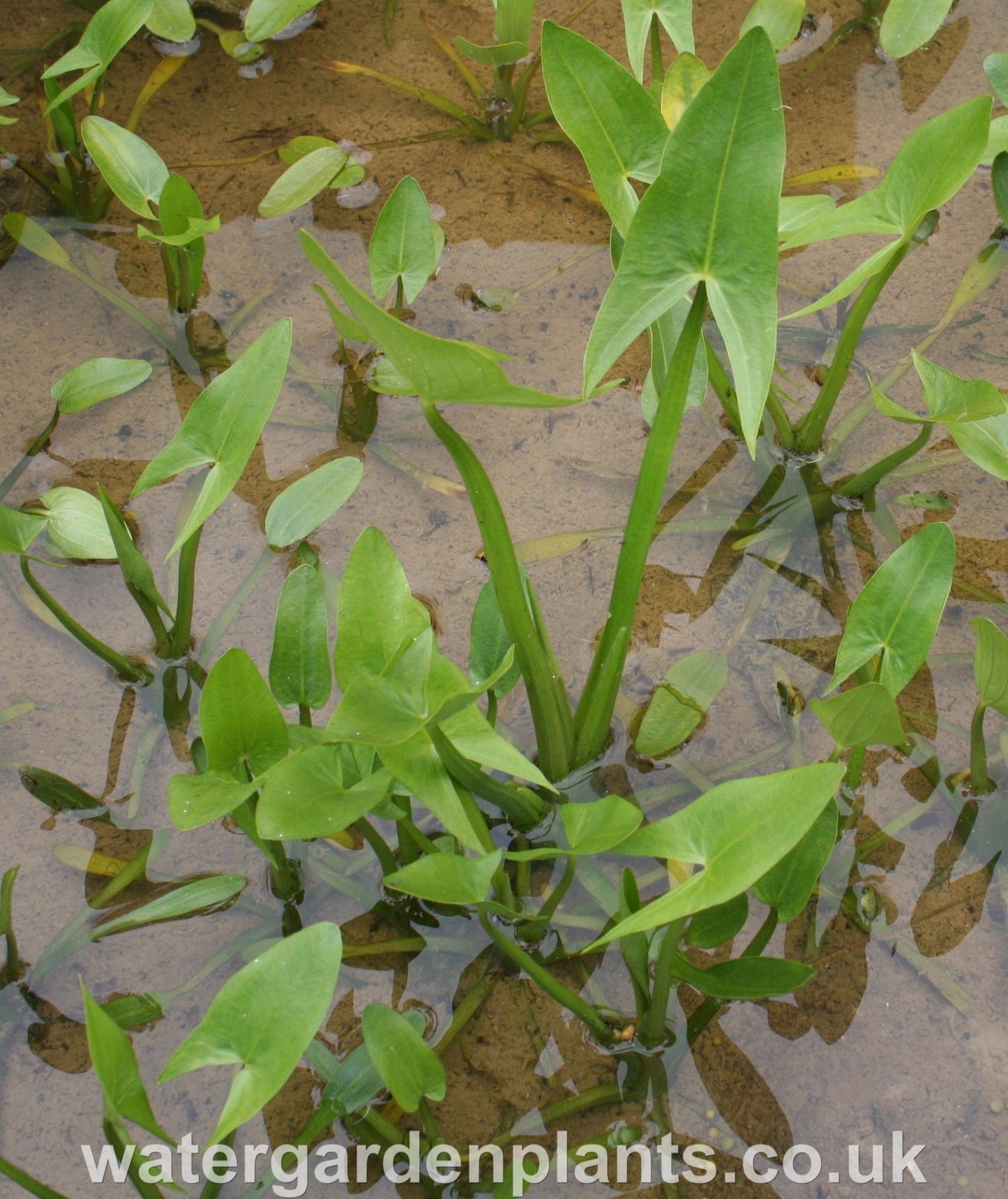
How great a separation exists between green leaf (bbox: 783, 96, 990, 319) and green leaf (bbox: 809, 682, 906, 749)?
37 centimetres

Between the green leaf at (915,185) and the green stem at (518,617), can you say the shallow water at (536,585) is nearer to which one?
the green stem at (518,617)

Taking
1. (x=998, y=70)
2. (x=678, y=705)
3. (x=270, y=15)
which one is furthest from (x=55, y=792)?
(x=998, y=70)

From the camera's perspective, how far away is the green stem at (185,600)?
123 cm

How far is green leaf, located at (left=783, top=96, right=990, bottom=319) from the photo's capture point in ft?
3.60

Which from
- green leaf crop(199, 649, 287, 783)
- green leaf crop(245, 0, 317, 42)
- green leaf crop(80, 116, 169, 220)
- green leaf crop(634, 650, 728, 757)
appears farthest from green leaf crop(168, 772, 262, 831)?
green leaf crop(245, 0, 317, 42)

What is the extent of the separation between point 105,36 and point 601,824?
1.34m

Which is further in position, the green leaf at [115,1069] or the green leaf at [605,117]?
the green leaf at [605,117]

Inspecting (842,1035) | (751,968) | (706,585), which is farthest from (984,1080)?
(706,585)

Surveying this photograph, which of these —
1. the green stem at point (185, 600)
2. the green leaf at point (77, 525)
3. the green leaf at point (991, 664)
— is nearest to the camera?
the green leaf at point (991, 664)

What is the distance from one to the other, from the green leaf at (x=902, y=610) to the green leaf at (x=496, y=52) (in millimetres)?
1097

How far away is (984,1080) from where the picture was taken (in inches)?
44.5

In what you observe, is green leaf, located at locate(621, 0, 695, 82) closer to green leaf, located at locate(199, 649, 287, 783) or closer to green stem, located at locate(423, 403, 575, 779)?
green stem, located at locate(423, 403, 575, 779)

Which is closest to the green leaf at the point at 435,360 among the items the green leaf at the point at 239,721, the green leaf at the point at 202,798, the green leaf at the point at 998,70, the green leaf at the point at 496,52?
the green leaf at the point at 239,721

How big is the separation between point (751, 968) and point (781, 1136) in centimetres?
22
